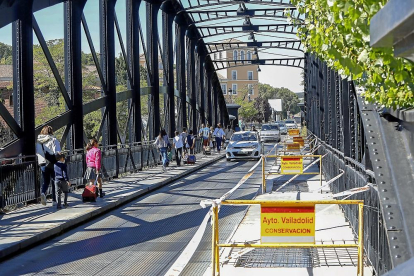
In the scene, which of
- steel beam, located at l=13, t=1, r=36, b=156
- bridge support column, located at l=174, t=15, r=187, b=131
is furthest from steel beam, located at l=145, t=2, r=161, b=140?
steel beam, located at l=13, t=1, r=36, b=156

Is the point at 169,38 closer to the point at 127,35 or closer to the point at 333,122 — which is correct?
the point at 127,35

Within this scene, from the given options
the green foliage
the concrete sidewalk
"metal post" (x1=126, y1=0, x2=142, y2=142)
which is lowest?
the concrete sidewalk

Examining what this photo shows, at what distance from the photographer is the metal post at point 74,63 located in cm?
1995

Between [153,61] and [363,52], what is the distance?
27554 millimetres

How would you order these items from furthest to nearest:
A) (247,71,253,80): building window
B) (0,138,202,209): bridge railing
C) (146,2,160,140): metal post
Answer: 1. (247,71,253,80): building window
2. (146,2,160,140): metal post
3. (0,138,202,209): bridge railing

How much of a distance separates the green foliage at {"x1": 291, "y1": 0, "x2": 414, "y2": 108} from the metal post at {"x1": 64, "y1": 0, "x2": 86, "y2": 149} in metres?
14.0

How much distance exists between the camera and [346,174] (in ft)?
40.2

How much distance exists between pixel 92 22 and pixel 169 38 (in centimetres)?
1047

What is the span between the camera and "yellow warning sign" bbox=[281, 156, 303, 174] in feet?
57.3

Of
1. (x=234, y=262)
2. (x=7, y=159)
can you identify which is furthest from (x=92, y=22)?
(x=234, y=262)

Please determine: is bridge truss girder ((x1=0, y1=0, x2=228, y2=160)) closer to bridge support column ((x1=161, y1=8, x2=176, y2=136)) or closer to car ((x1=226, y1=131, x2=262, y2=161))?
bridge support column ((x1=161, y1=8, x2=176, y2=136))

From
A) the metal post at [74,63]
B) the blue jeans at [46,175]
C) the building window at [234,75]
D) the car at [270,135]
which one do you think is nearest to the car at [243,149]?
the metal post at [74,63]

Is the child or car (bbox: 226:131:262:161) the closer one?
the child

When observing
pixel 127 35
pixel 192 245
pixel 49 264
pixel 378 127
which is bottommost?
pixel 49 264
